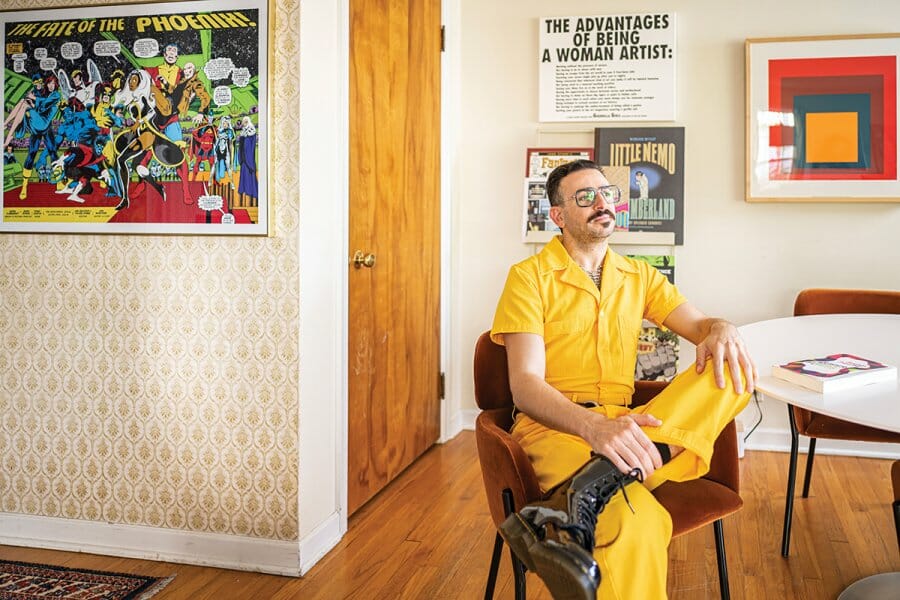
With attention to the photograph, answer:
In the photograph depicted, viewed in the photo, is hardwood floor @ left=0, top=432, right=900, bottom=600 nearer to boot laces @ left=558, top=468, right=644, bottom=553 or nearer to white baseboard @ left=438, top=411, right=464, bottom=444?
white baseboard @ left=438, top=411, right=464, bottom=444

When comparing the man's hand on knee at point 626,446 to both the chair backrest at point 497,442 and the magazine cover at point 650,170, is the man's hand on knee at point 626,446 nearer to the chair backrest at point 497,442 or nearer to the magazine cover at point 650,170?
the chair backrest at point 497,442

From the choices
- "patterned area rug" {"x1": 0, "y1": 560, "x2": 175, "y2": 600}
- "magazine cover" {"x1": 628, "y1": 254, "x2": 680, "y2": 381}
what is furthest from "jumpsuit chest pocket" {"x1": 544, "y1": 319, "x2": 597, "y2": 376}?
"magazine cover" {"x1": 628, "y1": 254, "x2": 680, "y2": 381}

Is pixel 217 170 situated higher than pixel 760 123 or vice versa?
pixel 760 123

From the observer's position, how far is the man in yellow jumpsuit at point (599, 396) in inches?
57.2

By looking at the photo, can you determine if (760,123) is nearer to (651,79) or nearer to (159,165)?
(651,79)

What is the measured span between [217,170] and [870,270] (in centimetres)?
293

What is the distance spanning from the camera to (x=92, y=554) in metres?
2.49

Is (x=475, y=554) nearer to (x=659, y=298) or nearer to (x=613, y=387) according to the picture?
(x=613, y=387)

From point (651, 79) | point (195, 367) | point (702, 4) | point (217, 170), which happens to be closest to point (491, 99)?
point (651, 79)

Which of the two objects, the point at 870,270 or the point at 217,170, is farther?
the point at 870,270

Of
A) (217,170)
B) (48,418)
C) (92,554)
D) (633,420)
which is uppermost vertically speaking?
(217,170)

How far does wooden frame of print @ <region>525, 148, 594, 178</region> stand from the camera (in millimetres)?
3838

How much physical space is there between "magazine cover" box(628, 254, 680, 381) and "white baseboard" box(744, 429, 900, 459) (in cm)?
51

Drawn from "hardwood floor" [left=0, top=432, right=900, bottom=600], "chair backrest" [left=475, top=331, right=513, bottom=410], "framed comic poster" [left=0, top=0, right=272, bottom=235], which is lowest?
"hardwood floor" [left=0, top=432, right=900, bottom=600]
